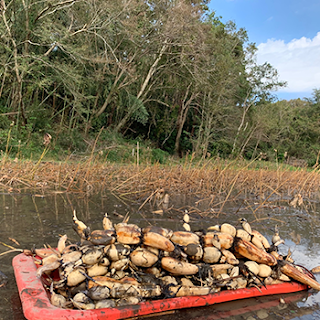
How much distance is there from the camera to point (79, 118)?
13.1m

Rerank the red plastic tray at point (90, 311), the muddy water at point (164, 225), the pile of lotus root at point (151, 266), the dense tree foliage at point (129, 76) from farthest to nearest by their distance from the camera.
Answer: the dense tree foliage at point (129, 76), the muddy water at point (164, 225), the pile of lotus root at point (151, 266), the red plastic tray at point (90, 311)

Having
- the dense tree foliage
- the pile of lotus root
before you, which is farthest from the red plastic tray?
the dense tree foliage

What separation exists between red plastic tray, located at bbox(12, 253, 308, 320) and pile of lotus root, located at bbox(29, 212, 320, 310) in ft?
0.13

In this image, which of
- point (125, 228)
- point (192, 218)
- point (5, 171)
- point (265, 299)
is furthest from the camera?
point (5, 171)

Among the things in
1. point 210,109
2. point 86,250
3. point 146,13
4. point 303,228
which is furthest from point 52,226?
point 210,109

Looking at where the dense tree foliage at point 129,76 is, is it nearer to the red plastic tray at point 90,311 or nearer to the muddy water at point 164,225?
the muddy water at point 164,225

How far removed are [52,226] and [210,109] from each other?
1562cm

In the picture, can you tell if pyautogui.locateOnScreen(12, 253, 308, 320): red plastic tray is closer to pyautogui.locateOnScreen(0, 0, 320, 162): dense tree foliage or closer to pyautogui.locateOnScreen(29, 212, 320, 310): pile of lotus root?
pyautogui.locateOnScreen(29, 212, 320, 310): pile of lotus root

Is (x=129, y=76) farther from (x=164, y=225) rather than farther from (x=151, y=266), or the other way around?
(x=151, y=266)

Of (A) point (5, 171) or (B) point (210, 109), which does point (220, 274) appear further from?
(B) point (210, 109)

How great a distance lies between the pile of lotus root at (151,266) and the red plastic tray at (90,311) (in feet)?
0.13

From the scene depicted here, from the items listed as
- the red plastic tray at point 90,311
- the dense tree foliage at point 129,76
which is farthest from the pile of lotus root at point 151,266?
the dense tree foliage at point 129,76

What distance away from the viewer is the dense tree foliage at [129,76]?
9.66 m

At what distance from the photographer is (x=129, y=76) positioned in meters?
13.2
